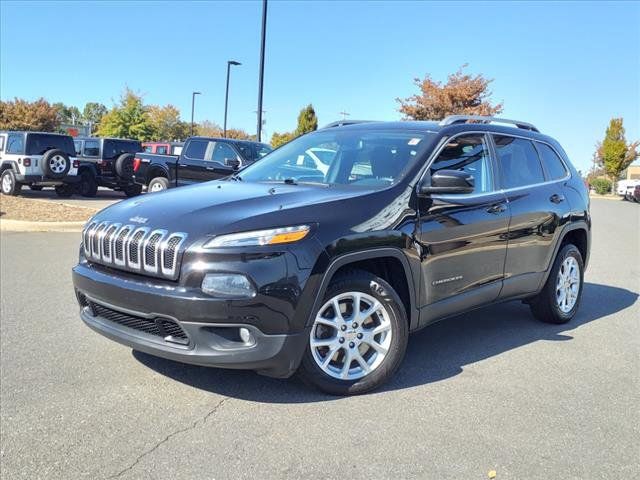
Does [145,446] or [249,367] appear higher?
[249,367]

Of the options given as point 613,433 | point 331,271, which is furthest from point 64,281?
point 613,433

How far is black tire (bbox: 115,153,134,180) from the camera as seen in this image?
750 inches

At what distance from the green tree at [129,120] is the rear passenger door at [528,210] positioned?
152 feet

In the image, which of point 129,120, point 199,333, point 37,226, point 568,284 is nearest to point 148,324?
point 199,333

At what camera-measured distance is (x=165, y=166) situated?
51.4 ft

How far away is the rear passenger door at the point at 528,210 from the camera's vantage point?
485 centimetres

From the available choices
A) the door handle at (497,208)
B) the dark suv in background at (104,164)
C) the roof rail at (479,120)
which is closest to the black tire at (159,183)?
the dark suv in background at (104,164)

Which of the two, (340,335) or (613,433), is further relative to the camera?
→ (340,335)

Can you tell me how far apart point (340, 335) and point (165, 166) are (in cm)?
1293

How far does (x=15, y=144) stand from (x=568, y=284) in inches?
648

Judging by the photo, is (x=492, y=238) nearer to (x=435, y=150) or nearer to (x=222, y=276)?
(x=435, y=150)

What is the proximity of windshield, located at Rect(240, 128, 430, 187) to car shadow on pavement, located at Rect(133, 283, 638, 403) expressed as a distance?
4.54ft

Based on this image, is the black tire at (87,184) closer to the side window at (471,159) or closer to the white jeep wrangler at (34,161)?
the white jeep wrangler at (34,161)

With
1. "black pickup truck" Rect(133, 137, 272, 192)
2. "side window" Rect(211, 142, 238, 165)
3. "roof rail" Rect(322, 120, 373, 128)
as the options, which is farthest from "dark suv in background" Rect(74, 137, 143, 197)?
"roof rail" Rect(322, 120, 373, 128)
